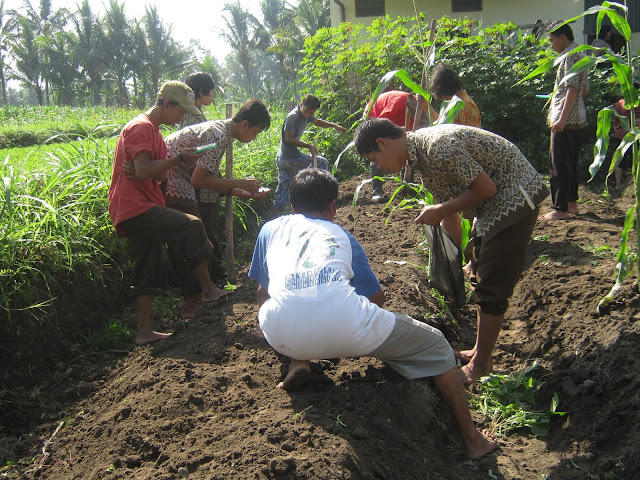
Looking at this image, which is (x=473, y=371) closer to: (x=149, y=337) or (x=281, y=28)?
(x=149, y=337)

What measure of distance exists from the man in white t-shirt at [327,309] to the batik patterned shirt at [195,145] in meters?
1.54

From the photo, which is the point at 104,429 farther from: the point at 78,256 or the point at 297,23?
the point at 297,23

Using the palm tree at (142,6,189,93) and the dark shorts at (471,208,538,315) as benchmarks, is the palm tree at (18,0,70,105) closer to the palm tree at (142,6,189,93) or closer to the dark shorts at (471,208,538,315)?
the palm tree at (142,6,189,93)

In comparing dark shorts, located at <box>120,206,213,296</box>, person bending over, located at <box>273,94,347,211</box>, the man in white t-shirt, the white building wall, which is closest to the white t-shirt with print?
the man in white t-shirt

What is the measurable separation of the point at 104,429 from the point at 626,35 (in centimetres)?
327

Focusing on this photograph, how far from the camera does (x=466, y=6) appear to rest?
17.0 m

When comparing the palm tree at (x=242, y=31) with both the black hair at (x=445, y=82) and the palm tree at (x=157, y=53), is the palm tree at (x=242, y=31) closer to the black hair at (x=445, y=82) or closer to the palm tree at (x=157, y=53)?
the palm tree at (x=157, y=53)

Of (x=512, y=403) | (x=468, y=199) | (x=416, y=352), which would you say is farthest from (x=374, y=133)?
(x=512, y=403)

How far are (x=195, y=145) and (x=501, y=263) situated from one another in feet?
7.81

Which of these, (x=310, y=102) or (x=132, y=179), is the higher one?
(x=310, y=102)

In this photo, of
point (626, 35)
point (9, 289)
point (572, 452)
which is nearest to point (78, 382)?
point (9, 289)

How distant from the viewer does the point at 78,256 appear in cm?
405

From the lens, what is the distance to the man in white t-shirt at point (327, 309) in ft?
7.66

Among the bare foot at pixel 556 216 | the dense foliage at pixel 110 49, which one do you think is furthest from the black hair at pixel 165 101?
→ the dense foliage at pixel 110 49
